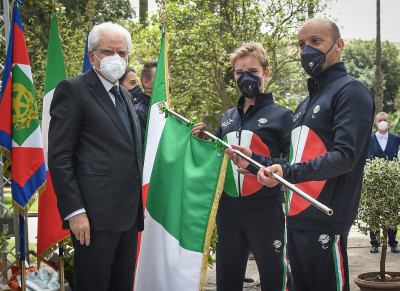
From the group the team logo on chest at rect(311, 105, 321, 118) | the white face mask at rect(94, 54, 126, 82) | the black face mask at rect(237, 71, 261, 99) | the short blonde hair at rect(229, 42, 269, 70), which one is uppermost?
the short blonde hair at rect(229, 42, 269, 70)

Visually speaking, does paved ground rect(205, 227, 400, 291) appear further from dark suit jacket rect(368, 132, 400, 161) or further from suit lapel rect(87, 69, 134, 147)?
suit lapel rect(87, 69, 134, 147)

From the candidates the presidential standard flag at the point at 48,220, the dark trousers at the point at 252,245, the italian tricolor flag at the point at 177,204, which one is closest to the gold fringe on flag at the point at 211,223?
the italian tricolor flag at the point at 177,204

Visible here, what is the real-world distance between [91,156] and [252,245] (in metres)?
1.23

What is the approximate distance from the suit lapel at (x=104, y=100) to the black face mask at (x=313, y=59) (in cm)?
114

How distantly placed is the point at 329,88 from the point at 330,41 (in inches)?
11.7

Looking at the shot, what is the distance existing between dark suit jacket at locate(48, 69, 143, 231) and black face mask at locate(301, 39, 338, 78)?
114 cm

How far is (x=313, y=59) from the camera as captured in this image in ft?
10.7

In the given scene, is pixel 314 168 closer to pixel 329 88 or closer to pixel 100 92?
pixel 329 88

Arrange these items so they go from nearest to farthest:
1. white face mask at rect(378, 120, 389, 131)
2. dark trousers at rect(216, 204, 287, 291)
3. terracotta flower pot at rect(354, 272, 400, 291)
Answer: dark trousers at rect(216, 204, 287, 291) < terracotta flower pot at rect(354, 272, 400, 291) < white face mask at rect(378, 120, 389, 131)

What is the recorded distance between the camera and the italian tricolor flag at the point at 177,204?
11.7 ft

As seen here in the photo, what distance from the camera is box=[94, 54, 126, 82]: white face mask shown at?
3467 millimetres

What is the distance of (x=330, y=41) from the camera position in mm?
3281

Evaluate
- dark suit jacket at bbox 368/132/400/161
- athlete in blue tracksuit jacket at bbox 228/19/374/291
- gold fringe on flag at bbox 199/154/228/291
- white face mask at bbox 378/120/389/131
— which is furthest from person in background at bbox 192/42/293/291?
white face mask at bbox 378/120/389/131

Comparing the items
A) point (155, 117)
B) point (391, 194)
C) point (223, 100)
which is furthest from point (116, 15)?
point (155, 117)
